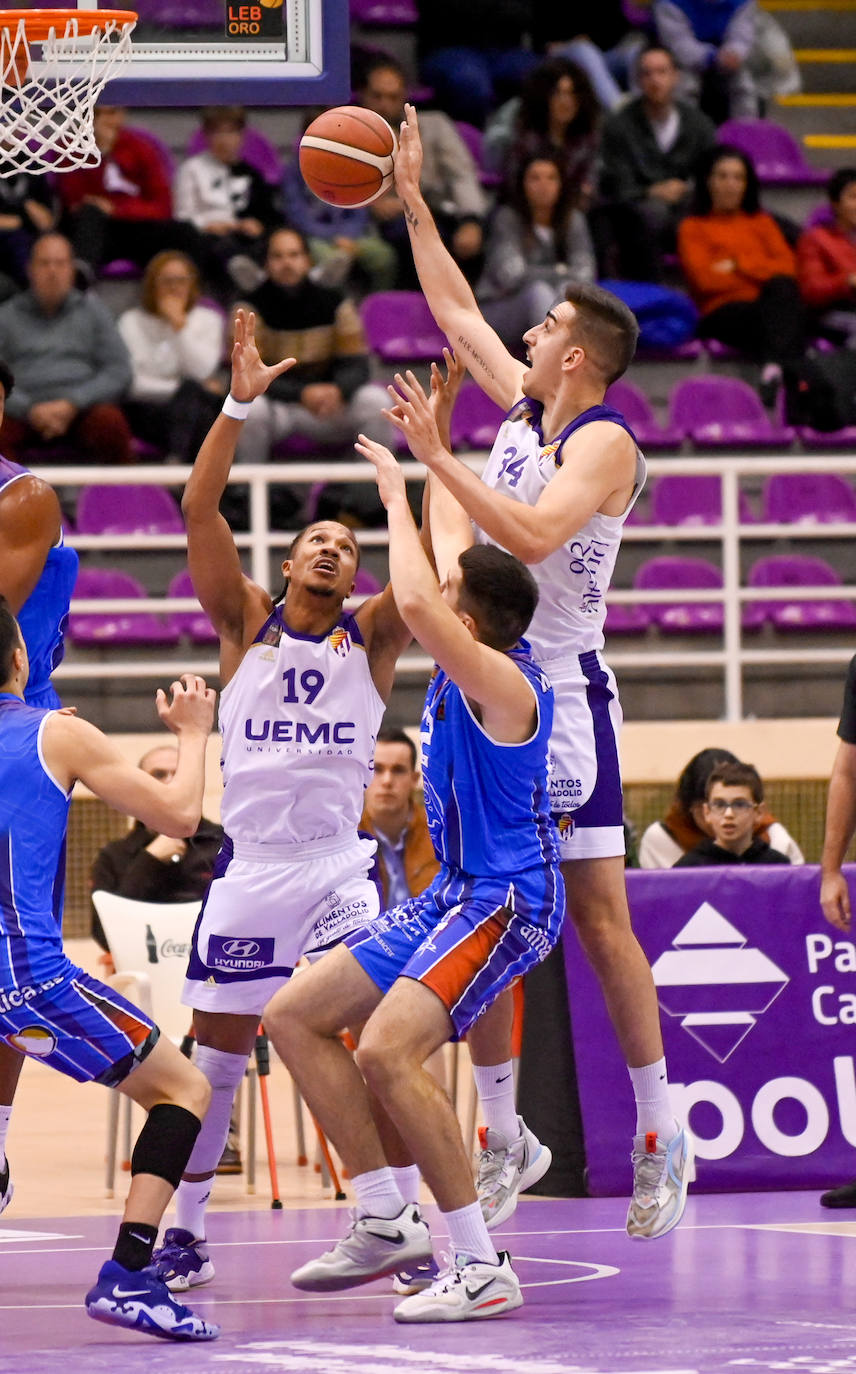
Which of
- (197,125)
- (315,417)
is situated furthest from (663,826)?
(197,125)

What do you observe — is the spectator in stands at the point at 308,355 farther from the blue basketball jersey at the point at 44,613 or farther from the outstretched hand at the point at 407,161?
the blue basketball jersey at the point at 44,613

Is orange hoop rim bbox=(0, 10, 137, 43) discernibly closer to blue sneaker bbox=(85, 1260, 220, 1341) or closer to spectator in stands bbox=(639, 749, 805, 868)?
blue sneaker bbox=(85, 1260, 220, 1341)

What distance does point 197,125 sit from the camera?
14141 mm

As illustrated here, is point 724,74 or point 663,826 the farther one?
point 724,74

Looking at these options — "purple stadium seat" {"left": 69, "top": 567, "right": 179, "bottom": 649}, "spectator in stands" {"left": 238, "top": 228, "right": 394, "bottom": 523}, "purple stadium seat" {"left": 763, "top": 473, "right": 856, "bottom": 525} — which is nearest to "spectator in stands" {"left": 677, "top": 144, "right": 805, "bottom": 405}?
"purple stadium seat" {"left": 763, "top": 473, "right": 856, "bottom": 525}

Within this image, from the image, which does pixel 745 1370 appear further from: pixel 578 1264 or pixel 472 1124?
pixel 472 1124

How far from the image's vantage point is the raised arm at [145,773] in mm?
5254

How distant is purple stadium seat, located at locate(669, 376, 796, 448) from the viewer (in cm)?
1303

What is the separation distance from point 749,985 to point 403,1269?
2587mm

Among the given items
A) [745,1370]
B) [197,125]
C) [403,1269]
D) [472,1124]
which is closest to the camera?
[745,1370]

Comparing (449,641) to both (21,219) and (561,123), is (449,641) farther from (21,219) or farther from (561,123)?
(561,123)

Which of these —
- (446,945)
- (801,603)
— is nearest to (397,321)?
(801,603)

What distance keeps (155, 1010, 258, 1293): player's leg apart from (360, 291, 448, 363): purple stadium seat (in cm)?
761

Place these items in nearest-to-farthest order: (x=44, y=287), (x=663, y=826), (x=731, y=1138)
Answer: (x=731, y=1138) < (x=663, y=826) < (x=44, y=287)
